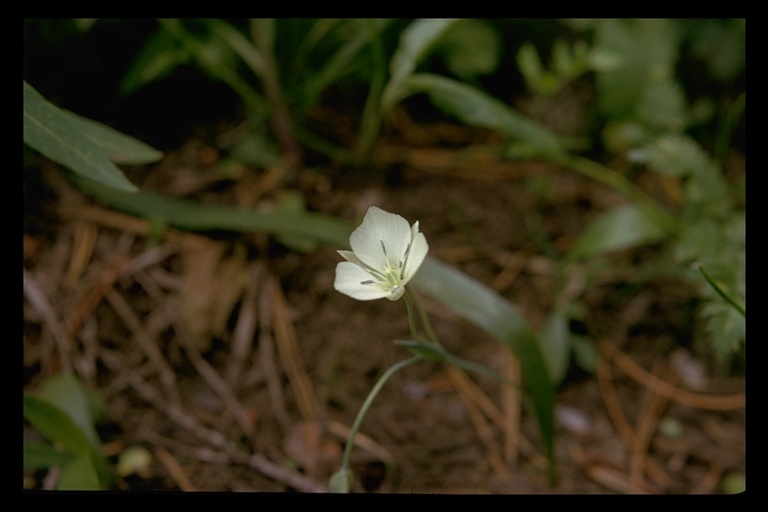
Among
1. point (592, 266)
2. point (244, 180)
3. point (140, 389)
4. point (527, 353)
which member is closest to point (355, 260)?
point (527, 353)

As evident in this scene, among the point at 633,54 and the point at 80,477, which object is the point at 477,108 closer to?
the point at 633,54

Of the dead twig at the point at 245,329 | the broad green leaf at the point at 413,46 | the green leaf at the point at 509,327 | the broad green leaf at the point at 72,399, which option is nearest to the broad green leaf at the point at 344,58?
the broad green leaf at the point at 413,46

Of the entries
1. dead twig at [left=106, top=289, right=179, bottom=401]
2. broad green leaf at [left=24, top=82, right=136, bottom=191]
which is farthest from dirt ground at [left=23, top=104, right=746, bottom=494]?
broad green leaf at [left=24, top=82, right=136, bottom=191]

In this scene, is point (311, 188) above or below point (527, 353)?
above

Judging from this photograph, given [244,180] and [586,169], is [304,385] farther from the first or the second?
[586,169]

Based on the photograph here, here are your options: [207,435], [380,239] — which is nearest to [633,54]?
[380,239]

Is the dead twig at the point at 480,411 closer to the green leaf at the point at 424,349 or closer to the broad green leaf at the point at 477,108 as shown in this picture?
the green leaf at the point at 424,349
